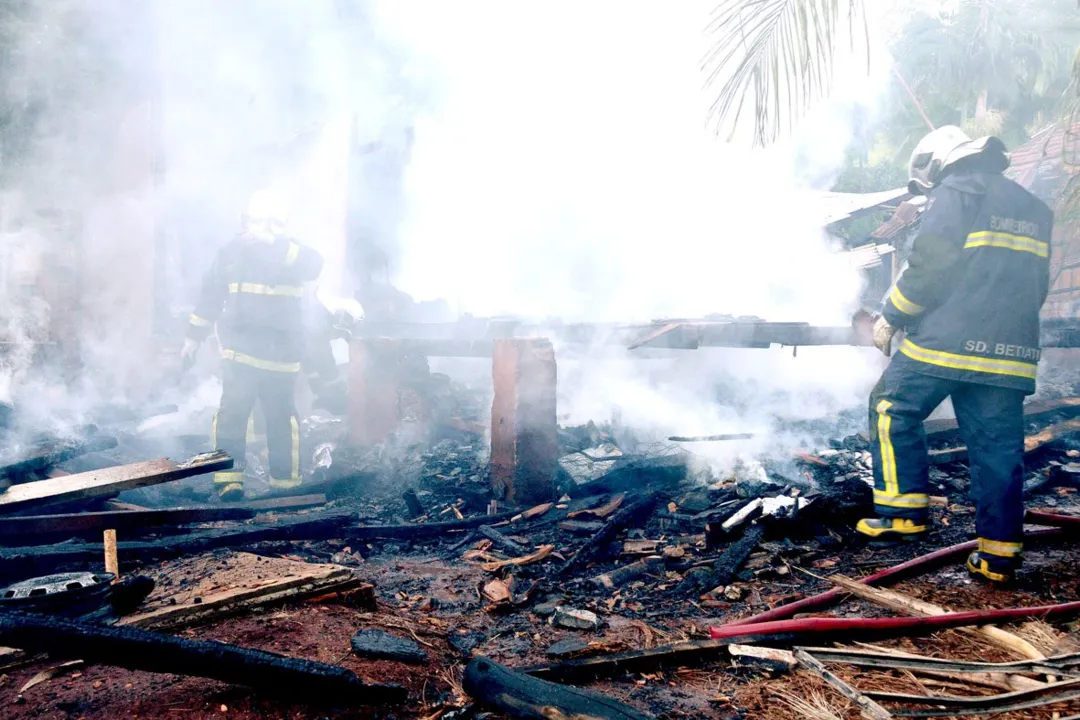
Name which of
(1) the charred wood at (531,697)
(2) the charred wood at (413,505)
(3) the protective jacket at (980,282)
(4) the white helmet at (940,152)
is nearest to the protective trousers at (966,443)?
(3) the protective jacket at (980,282)

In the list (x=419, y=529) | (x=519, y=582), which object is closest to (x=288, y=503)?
(x=419, y=529)

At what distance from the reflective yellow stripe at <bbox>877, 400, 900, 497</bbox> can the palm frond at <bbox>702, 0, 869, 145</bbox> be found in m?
1.76

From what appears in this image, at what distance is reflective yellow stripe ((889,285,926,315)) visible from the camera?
3.69 m

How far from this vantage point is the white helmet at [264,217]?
246 inches

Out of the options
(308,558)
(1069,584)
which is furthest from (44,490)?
(1069,584)

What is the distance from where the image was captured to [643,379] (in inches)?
366

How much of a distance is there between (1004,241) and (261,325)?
5892 mm

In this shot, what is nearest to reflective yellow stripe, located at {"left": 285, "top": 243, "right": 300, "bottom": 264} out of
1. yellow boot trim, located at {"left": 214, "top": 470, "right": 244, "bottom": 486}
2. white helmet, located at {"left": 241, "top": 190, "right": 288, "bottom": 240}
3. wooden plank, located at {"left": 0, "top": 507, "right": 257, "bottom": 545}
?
white helmet, located at {"left": 241, "top": 190, "right": 288, "bottom": 240}

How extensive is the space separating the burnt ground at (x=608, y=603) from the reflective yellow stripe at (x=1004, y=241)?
5.76 feet

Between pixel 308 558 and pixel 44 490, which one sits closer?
pixel 44 490

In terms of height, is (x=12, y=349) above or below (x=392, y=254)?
below

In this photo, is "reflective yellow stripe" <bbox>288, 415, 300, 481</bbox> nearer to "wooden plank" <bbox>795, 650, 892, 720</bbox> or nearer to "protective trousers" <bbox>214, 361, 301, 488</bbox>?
"protective trousers" <bbox>214, 361, 301, 488</bbox>

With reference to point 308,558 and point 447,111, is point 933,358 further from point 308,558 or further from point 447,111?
point 447,111

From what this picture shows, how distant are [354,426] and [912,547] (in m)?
5.64
